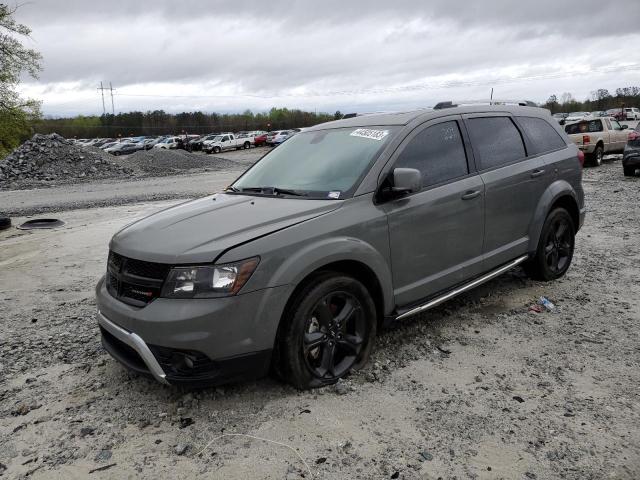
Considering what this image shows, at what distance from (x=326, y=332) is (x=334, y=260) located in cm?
49

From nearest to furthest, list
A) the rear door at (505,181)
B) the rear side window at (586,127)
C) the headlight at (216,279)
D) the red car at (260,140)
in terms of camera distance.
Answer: the headlight at (216,279) < the rear door at (505,181) < the rear side window at (586,127) < the red car at (260,140)

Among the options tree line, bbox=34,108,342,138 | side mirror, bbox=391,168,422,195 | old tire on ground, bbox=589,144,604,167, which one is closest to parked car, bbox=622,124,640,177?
old tire on ground, bbox=589,144,604,167

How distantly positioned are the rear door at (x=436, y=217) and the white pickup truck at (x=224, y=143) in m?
46.6

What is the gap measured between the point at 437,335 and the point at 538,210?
5.74 ft

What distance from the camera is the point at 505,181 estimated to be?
482 centimetres

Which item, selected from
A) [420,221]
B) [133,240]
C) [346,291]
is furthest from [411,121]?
[133,240]

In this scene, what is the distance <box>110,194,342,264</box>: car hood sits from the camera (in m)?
3.23

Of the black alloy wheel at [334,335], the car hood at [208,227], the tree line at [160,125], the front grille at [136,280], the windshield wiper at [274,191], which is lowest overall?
the black alloy wheel at [334,335]

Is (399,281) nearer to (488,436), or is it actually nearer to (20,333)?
(488,436)

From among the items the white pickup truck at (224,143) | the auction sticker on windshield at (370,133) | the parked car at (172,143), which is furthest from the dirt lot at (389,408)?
the parked car at (172,143)

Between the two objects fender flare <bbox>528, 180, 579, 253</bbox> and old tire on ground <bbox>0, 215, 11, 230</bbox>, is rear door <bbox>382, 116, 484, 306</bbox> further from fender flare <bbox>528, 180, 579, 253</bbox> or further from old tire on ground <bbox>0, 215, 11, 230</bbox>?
old tire on ground <bbox>0, 215, 11, 230</bbox>

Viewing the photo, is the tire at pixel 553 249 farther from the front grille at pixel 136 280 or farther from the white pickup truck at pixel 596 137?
the white pickup truck at pixel 596 137

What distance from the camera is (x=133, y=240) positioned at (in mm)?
3590

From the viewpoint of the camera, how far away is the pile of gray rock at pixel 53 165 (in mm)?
23686
